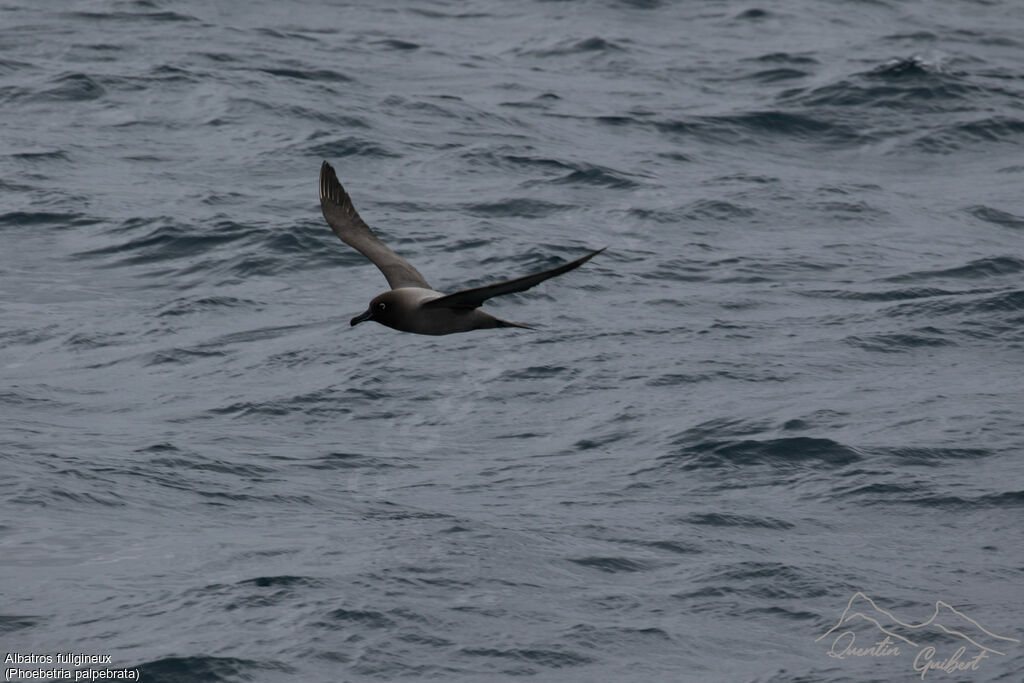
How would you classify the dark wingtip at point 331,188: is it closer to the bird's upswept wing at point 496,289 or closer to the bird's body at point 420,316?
the bird's body at point 420,316

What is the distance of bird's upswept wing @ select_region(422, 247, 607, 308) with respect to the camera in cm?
971

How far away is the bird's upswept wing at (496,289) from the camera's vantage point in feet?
31.9

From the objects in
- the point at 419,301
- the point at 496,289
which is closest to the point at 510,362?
the point at 419,301

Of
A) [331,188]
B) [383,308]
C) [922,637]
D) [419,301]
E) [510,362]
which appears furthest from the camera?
[510,362]

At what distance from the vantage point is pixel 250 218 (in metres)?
21.9

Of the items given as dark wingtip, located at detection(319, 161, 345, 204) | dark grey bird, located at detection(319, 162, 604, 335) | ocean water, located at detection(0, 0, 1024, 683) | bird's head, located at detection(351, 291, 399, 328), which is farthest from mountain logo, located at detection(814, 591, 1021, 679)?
dark wingtip, located at detection(319, 161, 345, 204)

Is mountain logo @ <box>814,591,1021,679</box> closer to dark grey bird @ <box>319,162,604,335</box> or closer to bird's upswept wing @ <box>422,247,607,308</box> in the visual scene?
dark grey bird @ <box>319,162,604,335</box>

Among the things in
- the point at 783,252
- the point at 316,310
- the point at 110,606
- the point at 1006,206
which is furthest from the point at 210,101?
the point at 110,606

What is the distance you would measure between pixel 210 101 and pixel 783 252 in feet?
34.0

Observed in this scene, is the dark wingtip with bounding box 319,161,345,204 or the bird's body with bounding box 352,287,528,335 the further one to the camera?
the dark wingtip with bounding box 319,161,345,204

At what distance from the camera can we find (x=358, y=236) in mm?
13773

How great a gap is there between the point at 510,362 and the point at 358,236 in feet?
16.7

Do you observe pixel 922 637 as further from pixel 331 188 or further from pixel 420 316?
pixel 331 188

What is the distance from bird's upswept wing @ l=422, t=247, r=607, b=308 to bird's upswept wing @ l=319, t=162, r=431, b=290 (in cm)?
123
